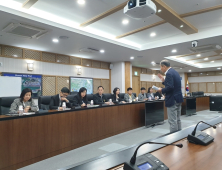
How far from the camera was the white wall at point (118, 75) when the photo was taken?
28.9ft

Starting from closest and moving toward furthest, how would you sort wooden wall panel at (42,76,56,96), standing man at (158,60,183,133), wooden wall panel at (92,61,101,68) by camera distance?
1. standing man at (158,60,183,133)
2. wooden wall panel at (42,76,56,96)
3. wooden wall panel at (92,61,101,68)

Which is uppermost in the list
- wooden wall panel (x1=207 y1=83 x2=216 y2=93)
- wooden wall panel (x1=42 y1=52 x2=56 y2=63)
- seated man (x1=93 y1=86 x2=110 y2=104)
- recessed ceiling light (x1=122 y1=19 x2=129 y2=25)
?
recessed ceiling light (x1=122 y1=19 x2=129 y2=25)

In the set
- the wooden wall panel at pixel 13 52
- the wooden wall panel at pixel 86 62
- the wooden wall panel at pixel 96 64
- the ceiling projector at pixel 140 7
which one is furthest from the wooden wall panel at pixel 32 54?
the ceiling projector at pixel 140 7

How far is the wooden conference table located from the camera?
207 centimetres

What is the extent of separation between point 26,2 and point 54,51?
127 inches

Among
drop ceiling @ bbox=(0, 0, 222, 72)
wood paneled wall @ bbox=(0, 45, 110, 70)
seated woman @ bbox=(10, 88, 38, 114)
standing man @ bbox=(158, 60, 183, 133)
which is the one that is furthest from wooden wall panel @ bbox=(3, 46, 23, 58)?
standing man @ bbox=(158, 60, 183, 133)

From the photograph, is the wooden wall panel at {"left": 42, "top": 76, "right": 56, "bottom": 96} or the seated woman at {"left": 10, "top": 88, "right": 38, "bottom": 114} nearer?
the seated woman at {"left": 10, "top": 88, "right": 38, "bottom": 114}

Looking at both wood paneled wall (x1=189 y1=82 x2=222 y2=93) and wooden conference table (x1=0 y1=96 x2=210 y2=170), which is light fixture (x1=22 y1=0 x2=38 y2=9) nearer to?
wooden conference table (x1=0 y1=96 x2=210 y2=170)

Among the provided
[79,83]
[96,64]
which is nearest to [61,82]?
[79,83]

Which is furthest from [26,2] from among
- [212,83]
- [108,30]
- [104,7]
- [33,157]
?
[212,83]

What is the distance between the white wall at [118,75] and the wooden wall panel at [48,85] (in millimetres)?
3418

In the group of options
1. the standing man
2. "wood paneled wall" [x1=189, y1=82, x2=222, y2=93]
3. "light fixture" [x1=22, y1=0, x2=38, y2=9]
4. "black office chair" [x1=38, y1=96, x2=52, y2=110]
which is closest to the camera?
the standing man

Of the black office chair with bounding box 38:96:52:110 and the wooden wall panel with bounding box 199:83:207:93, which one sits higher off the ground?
the wooden wall panel with bounding box 199:83:207:93

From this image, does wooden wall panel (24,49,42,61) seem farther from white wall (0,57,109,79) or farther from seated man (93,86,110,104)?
seated man (93,86,110,104)
